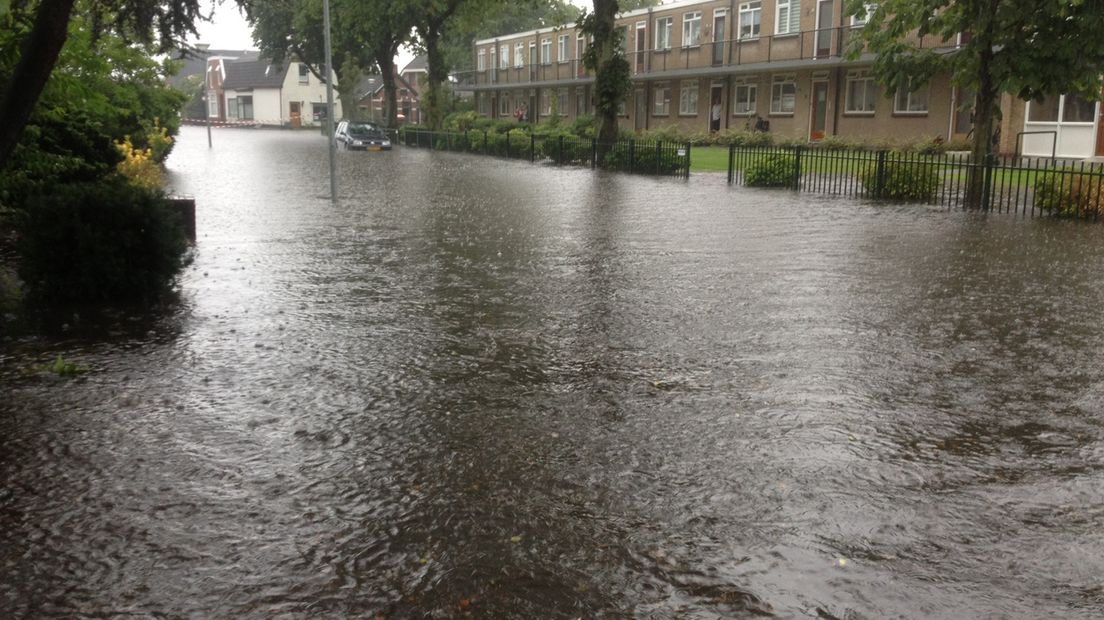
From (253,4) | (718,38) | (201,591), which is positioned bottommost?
(201,591)

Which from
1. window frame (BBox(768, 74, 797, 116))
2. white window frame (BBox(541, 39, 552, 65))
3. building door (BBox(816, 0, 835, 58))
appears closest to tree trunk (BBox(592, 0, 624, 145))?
building door (BBox(816, 0, 835, 58))

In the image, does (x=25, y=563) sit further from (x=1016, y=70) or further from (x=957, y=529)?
(x=1016, y=70)

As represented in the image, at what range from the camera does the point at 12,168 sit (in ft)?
41.3

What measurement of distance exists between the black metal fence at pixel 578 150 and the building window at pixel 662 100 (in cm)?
1204

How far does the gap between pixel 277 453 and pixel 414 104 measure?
300 feet

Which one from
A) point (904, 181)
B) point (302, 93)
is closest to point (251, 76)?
point (302, 93)

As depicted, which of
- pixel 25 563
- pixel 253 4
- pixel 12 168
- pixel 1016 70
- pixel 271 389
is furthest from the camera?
pixel 1016 70

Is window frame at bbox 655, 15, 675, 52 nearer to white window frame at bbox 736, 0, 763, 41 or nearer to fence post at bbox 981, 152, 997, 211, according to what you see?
white window frame at bbox 736, 0, 763, 41

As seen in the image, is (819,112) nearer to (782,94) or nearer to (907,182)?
(782,94)

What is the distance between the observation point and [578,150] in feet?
106

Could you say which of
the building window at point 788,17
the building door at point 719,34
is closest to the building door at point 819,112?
the building window at point 788,17

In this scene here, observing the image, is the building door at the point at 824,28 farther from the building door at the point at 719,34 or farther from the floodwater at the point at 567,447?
the floodwater at the point at 567,447

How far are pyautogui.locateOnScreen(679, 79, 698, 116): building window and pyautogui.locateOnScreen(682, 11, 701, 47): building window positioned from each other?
1865 mm

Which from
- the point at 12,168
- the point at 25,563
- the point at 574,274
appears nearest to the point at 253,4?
the point at 574,274
